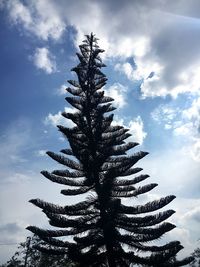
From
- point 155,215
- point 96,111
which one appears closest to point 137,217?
point 155,215

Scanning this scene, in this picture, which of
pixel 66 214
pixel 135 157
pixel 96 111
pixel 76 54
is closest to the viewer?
pixel 66 214

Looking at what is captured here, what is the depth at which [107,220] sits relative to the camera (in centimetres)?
1421

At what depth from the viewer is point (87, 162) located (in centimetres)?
1484

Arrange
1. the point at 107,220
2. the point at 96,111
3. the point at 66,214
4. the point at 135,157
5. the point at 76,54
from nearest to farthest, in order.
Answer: the point at 107,220 → the point at 66,214 → the point at 135,157 → the point at 96,111 → the point at 76,54

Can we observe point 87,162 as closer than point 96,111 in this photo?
Yes

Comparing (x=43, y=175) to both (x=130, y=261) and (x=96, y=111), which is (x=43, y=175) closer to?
(x=96, y=111)

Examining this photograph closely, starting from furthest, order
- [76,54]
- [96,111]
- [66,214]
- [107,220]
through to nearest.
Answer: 1. [76,54]
2. [96,111]
3. [66,214]
4. [107,220]

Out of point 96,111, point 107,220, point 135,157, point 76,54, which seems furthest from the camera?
point 76,54

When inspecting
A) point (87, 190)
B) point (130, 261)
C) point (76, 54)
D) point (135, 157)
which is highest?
point (76, 54)

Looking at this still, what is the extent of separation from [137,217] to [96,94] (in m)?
6.67

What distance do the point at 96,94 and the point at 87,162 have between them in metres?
4.71

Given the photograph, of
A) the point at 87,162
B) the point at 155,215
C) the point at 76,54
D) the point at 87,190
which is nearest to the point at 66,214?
the point at 87,190

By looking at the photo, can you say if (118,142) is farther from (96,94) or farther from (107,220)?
(107,220)

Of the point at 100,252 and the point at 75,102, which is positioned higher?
the point at 75,102
